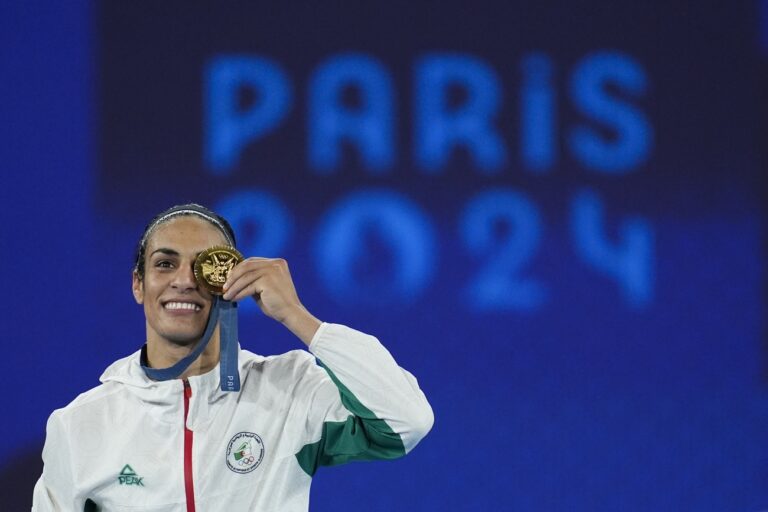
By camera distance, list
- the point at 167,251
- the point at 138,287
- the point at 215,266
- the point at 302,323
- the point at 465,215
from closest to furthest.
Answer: the point at 302,323
the point at 215,266
the point at 167,251
the point at 138,287
the point at 465,215

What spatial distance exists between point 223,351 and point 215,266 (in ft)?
0.58

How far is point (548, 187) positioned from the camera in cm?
427

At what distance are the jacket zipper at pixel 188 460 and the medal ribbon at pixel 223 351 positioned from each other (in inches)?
1.7

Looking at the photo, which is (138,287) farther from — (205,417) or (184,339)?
(205,417)

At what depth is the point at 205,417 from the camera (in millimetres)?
2363

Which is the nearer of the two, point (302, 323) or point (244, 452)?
point (302, 323)

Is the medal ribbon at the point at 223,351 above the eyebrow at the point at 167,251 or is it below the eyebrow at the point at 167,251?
below

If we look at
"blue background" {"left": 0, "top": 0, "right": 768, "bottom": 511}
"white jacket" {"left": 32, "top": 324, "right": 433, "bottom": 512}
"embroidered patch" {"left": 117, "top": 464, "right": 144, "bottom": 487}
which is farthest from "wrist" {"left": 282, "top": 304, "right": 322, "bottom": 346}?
"blue background" {"left": 0, "top": 0, "right": 768, "bottom": 511}

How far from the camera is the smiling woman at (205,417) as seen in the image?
226 centimetres

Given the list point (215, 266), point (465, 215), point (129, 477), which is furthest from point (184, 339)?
point (465, 215)

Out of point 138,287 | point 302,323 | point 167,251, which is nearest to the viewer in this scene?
point 302,323

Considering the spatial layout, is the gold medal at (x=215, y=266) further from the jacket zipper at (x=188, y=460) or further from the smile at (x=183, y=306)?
the jacket zipper at (x=188, y=460)

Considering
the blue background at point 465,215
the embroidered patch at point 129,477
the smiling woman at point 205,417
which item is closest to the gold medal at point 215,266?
the smiling woman at point 205,417

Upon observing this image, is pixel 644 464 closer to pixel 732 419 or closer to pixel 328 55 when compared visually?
pixel 732 419
